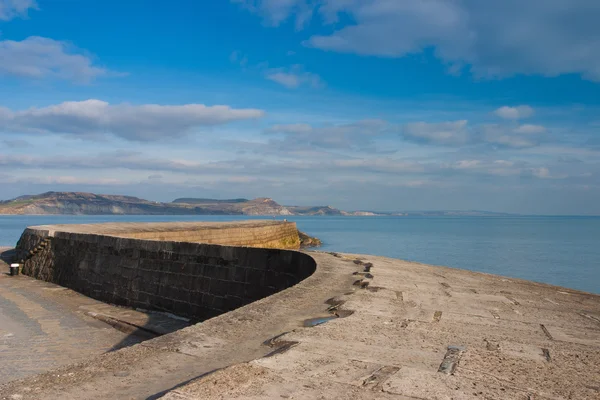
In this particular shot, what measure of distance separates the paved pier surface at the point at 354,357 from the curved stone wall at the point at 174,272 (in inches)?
118

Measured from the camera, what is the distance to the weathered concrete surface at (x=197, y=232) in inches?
800

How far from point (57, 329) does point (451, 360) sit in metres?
8.73

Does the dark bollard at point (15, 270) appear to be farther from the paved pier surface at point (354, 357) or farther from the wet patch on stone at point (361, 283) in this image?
the paved pier surface at point (354, 357)

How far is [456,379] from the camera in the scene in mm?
3283

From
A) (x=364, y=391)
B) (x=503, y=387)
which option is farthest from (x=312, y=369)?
(x=503, y=387)

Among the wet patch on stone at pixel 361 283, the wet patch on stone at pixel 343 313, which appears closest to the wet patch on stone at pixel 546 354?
the wet patch on stone at pixel 343 313

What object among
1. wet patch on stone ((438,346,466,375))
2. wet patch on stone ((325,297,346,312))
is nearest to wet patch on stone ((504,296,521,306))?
wet patch on stone ((325,297,346,312))

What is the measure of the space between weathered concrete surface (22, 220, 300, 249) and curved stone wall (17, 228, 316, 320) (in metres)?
2.99

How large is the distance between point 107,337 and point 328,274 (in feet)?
14.8

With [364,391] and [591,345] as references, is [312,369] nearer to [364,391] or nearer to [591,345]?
[364,391]

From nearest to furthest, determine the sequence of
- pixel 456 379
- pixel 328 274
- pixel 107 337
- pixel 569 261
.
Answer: pixel 456 379
pixel 328 274
pixel 107 337
pixel 569 261

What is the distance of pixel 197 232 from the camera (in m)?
24.1

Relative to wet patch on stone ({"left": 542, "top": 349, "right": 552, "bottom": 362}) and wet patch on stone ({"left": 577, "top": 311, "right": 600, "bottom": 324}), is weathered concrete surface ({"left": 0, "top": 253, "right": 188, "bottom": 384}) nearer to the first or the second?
wet patch on stone ({"left": 542, "top": 349, "right": 552, "bottom": 362})

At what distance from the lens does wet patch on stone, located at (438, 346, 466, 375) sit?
3.48 m
